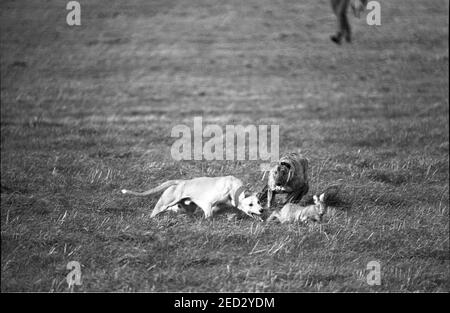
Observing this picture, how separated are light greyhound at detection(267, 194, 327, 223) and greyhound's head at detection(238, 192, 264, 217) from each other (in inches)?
10.9

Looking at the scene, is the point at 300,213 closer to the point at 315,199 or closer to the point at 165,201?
the point at 315,199

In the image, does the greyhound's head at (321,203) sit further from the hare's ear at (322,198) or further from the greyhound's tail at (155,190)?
the greyhound's tail at (155,190)

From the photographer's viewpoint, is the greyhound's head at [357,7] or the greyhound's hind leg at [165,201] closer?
the greyhound's head at [357,7]

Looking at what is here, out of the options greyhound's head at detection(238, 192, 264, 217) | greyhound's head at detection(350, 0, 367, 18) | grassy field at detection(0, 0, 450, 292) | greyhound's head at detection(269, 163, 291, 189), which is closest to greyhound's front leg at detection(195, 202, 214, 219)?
grassy field at detection(0, 0, 450, 292)

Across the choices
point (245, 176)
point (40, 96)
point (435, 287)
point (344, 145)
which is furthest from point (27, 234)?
point (40, 96)

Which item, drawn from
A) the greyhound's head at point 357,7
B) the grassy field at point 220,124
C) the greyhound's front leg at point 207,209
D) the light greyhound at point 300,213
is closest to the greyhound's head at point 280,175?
the light greyhound at point 300,213

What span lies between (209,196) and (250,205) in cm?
56

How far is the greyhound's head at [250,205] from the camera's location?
7168 millimetres

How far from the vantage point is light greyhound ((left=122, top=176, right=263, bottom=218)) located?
7.27 m

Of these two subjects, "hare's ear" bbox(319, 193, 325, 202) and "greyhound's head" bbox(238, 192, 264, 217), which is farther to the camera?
"hare's ear" bbox(319, 193, 325, 202)

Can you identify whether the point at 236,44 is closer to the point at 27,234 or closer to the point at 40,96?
the point at 40,96

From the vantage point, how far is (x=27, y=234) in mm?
6875

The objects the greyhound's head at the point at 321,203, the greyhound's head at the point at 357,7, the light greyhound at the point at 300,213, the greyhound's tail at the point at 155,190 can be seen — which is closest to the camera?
the greyhound's head at the point at 357,7

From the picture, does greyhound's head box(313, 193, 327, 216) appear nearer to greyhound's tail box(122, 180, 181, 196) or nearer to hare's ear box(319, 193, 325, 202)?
hare's ear box(319, 193, 325, 202)
